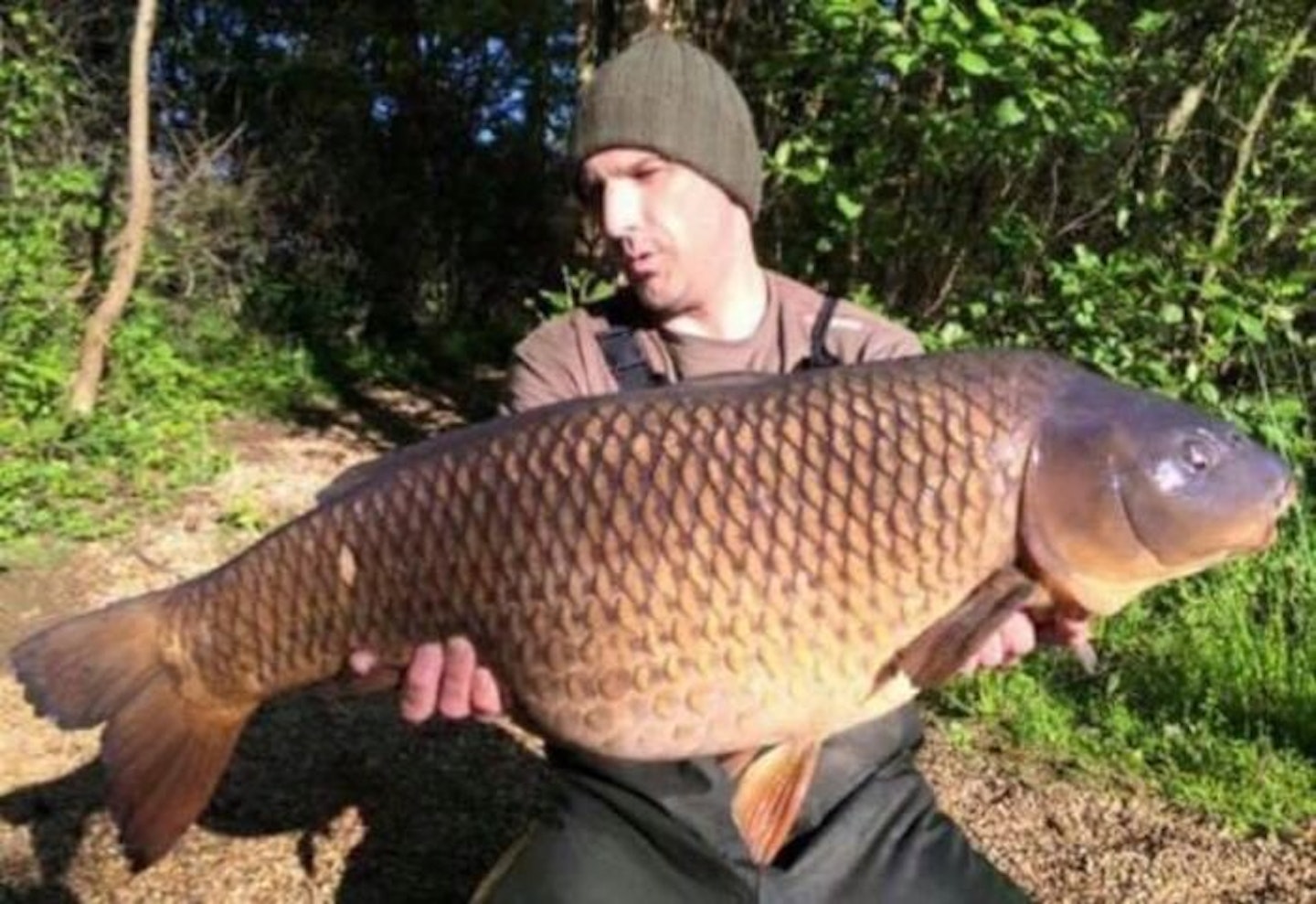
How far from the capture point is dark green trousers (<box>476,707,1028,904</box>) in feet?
6.68

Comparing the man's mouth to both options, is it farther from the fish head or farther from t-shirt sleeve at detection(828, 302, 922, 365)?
the fish head

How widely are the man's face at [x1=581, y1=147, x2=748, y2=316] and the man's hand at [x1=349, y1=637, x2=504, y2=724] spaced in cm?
66

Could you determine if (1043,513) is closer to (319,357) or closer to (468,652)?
(468,652)

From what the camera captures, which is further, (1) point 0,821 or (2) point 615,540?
(1) point 0,821

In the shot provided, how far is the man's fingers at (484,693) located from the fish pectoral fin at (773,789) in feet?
0.92

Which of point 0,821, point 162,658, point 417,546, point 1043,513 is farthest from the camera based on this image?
point 0,821

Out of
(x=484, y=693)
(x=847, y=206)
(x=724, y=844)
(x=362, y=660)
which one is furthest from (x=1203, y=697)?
(x=362, y=660)

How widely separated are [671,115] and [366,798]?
4.99ft

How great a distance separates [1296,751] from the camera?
3.08 m

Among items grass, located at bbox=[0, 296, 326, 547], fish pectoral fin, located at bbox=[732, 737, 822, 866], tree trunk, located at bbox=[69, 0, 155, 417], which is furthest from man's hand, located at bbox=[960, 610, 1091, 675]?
tree trunk, located at bbox=[69, 0, 155, 417]

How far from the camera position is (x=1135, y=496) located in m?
1.54

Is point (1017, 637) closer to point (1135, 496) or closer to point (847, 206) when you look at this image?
point (1135, 496)

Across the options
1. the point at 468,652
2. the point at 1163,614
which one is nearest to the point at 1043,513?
the point at 468,652

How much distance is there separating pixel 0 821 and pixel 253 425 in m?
3.35
